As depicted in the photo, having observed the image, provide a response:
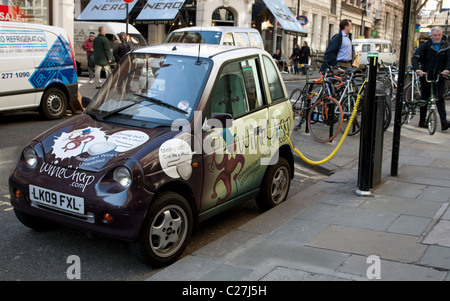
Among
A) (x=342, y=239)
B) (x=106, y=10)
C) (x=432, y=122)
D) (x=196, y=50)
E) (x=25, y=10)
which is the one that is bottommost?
(x=342, y=239)

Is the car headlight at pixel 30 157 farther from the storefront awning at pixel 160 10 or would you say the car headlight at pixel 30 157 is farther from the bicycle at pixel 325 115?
the storefront awning at pixel 160 10

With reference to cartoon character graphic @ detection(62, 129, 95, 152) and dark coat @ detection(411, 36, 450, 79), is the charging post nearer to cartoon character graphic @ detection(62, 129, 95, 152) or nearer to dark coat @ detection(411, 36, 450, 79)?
cartoon character graphic @ detection(62, 129, 95, 152)

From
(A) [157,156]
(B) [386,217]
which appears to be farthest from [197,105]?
(B) [386,217]

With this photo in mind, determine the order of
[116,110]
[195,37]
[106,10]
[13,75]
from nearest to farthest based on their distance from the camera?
[116,110]
[13,75]
[195,37]
[106,10]

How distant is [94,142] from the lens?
4.22m

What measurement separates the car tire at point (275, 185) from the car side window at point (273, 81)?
0.69 meters

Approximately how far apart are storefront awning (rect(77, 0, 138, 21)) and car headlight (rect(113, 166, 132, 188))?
26.7 metres

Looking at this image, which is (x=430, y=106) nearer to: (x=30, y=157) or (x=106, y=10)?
(x=30, y=157)

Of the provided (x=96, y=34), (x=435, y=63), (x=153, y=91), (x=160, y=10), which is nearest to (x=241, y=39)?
(x=435, y=63)

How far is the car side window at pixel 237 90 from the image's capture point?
4.73 meters

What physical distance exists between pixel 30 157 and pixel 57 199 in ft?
1.91

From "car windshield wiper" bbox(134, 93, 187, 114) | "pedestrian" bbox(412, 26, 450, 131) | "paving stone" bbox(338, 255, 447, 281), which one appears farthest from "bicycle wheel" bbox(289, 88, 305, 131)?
"paving stone" bbox(338, 255, 447, 281)

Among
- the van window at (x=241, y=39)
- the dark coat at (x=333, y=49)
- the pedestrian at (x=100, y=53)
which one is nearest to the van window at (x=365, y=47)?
the van window at (x=241, y=39)

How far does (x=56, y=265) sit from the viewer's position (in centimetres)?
409
